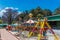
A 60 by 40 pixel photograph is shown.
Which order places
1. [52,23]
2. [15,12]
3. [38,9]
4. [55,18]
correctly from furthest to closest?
[15,12]
[38,9]
[52,23]
[55,18]

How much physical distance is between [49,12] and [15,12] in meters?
18.0

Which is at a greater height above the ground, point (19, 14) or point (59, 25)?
point (19, 14)

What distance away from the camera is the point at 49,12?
95.2 m

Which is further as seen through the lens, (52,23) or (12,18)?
(12,18)

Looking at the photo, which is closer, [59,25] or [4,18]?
[59,25]

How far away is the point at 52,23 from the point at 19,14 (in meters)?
52.4

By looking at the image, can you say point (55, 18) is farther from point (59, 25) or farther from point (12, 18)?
point (12, 18)

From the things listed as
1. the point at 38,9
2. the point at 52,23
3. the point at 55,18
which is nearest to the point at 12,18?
the point at 38,9

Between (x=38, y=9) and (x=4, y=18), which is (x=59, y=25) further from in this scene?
(x=4, y=18)

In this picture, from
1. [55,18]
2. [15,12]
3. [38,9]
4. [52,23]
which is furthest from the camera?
[15,12]

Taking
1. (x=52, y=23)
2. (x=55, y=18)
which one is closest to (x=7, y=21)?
(x=52, y=23)

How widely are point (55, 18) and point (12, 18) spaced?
204 feet

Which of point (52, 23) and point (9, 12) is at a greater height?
point (9, 12)

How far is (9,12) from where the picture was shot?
103m
